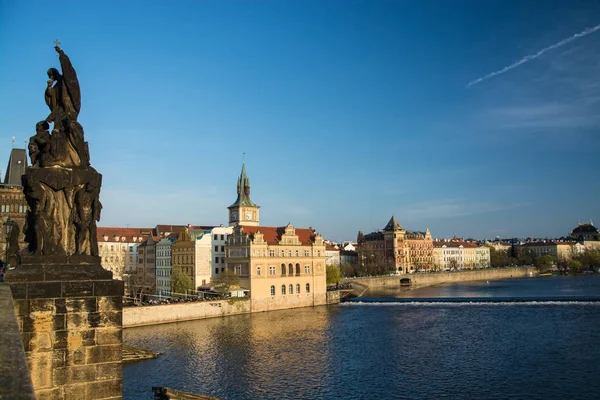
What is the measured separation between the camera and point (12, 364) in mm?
5359

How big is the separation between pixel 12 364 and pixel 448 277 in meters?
133

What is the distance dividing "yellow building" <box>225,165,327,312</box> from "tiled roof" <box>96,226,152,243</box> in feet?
105

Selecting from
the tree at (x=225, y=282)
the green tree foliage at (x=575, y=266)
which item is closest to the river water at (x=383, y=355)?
the tree at (x=225, y=282)

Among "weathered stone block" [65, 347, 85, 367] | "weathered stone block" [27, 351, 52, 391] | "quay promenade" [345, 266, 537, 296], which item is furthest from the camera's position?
"quay promenade" [345, 266, 537, 296]

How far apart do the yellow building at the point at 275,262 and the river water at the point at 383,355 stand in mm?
9740

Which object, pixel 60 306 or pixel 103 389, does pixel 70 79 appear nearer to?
pixel 60 306

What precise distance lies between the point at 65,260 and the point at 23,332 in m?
1.45

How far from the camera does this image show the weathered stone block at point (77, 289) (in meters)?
9.09

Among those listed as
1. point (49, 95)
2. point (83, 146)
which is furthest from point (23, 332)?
point (49, 95)

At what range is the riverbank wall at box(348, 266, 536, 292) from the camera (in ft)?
357

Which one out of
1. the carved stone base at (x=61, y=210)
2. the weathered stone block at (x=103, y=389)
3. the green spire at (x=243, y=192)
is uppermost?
the green spire at (x=243, y=192)

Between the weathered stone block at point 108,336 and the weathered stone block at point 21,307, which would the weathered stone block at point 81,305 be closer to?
the weathered stone block at point 108,336

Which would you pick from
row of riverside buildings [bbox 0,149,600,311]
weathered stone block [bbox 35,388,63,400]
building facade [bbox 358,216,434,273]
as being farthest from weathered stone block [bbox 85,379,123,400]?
building facade [bbox 358,216,434,273]

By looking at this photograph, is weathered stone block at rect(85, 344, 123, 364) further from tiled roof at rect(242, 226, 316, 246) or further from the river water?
tiled roof at rect(242, 226, 316, 246)
